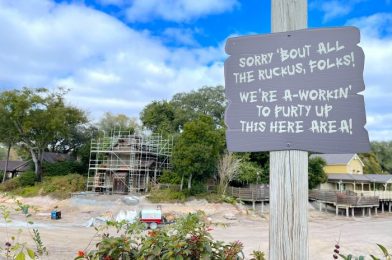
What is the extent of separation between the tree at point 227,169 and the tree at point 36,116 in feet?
51.2

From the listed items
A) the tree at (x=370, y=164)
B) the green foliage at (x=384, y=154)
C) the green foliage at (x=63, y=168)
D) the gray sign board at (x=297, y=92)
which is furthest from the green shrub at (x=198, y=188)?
the green foliage at (x=384, y=154)

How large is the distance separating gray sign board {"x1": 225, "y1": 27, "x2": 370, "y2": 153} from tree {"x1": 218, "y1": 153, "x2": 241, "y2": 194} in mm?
22924

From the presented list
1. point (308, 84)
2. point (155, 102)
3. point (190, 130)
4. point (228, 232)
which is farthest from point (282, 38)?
point (155, 102)

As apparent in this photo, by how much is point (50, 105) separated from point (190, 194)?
16657 millimetres

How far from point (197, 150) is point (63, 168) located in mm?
16082

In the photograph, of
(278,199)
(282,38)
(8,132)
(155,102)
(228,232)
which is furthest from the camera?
(155,102)

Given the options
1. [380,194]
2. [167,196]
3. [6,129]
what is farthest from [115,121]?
[380,194]

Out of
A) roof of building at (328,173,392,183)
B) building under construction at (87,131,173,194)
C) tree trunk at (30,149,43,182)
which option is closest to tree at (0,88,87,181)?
tree trunk at (30,149,43,182)

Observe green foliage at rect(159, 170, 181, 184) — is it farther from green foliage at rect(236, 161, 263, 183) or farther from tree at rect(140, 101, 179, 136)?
tree at rect(140, 101, 179, 136)

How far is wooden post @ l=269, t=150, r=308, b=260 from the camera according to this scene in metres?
1.64

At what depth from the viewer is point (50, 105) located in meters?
29.8

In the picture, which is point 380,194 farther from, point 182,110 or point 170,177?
point 182,110

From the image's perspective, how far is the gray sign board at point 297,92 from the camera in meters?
1.68

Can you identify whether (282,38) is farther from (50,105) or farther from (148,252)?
(50,105)
